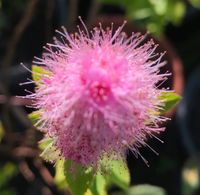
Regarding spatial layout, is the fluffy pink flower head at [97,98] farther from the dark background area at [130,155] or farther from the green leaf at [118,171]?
the dark background area at [130,155]

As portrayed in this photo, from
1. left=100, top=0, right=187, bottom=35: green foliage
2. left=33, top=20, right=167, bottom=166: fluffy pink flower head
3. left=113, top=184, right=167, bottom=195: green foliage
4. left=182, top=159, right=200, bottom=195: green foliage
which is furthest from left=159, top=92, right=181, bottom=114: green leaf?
left=182, top=159, right=200, bottom=195: green foliage

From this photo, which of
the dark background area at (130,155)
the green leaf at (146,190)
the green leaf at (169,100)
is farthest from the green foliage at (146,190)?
the green leaf at (169,100)

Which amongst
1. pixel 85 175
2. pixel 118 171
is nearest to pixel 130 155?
pixel 118 171

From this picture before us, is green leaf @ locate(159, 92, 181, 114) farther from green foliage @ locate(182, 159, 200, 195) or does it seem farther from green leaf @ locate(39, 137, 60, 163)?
green foliage @ locate(182, 159, 200, 195)

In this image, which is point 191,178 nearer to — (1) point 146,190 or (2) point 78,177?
(1) point 146,190

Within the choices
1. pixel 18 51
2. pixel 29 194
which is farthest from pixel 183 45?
pixel 29 194

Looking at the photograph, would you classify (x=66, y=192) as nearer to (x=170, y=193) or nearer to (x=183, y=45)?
(x=170, y=193)
